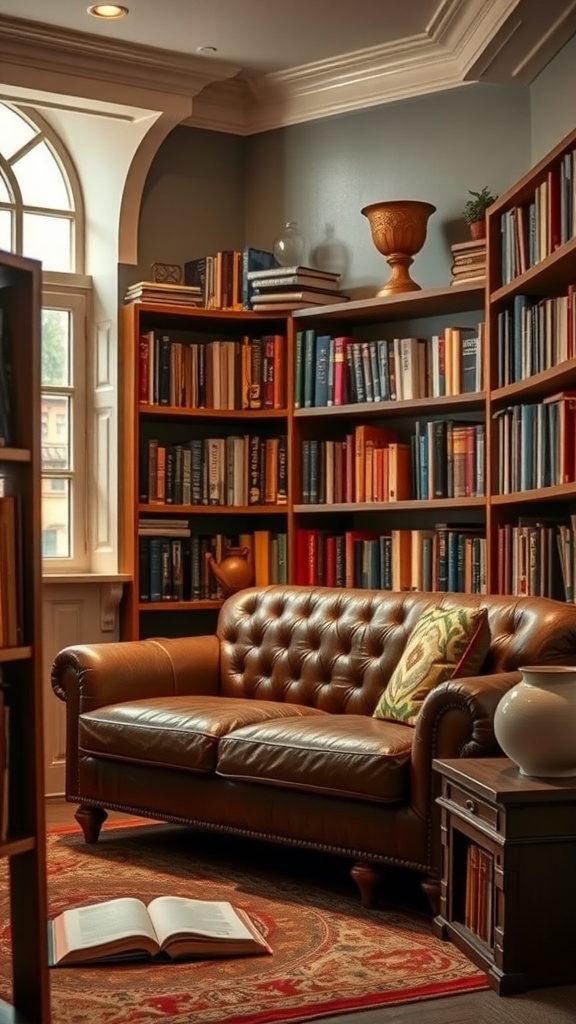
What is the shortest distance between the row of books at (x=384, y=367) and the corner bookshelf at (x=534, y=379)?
0.25 m

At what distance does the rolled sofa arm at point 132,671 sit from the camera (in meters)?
4.40

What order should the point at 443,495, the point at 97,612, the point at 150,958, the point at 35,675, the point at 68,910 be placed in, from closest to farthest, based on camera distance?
the point at 35,675 → the point at 150,958 → the point at 68,910 → the point at 443,495 → the point at 97,612

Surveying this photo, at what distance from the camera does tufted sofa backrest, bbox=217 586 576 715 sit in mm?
3713

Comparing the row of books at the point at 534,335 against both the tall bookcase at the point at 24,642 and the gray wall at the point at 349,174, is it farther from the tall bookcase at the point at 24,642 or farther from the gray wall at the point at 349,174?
the tall bookcase at the point at 24,642

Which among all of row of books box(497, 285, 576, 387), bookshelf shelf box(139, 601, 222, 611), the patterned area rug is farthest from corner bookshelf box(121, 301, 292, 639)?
the patterned area rug

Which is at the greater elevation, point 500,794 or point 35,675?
point 35,675

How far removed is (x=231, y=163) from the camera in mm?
5914

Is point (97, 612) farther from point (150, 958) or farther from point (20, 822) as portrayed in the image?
point (20, 822)

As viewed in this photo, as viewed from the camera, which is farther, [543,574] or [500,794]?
[543,574]

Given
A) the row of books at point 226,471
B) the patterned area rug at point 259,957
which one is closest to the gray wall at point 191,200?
the row of books at point 226,471

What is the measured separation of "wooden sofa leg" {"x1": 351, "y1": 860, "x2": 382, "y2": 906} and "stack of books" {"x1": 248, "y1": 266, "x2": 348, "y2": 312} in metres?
2.67

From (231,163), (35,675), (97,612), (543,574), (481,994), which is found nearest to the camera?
(35,675)

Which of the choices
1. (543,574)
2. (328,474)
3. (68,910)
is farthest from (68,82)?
(68,910)

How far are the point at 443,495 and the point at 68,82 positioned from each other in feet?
7.44
